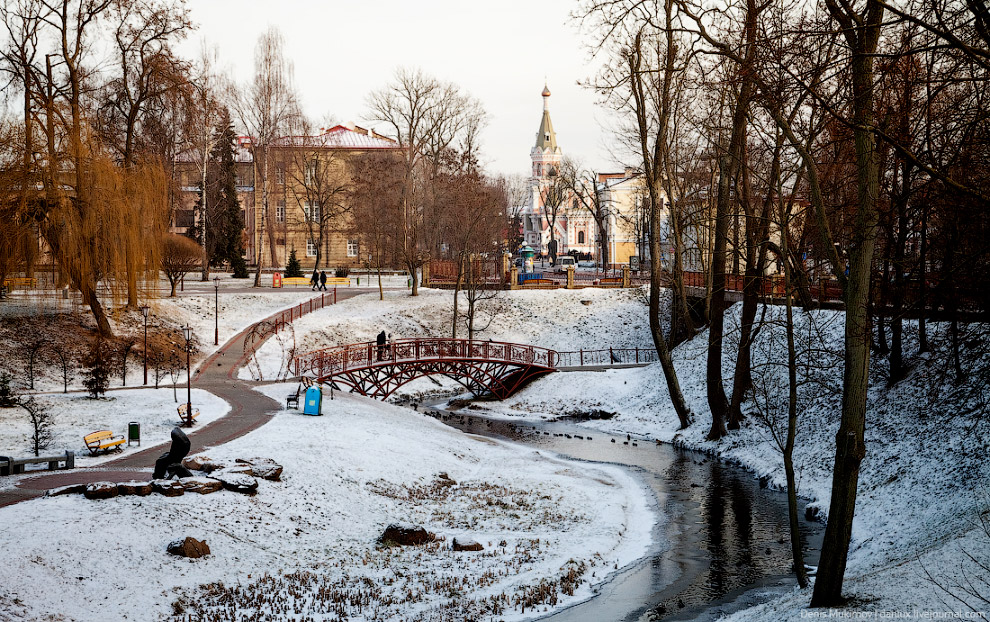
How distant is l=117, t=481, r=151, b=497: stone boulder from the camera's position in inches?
592

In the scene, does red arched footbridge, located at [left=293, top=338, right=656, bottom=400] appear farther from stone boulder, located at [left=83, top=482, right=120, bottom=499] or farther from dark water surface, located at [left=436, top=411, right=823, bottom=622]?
stone boulder, located at [left=83, top=482, right=120, bottom=499]

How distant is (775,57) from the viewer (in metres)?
9.70

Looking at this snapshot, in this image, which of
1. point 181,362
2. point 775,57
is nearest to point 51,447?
point 181,362

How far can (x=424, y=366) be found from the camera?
37031 mm

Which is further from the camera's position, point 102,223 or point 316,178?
point 316,178

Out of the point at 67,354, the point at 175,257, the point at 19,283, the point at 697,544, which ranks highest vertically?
the point at 175,257

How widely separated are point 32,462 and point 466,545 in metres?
9.54

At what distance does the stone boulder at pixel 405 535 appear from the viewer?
1588 cm

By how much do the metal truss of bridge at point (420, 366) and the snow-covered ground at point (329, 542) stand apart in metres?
10.4

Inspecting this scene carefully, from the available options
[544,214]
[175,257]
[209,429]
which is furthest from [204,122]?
[544,214]

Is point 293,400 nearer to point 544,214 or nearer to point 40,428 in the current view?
point 40,428

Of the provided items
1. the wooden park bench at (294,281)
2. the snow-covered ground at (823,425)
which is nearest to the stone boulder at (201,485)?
the snow-covered ground at (823,425)

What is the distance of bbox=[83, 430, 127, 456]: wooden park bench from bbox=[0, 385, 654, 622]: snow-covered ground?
8.54ft

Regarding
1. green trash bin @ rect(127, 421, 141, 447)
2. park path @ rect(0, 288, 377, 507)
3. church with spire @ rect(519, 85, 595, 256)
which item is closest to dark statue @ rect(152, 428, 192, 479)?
park path @ rect(0, 288, 377, 507)
